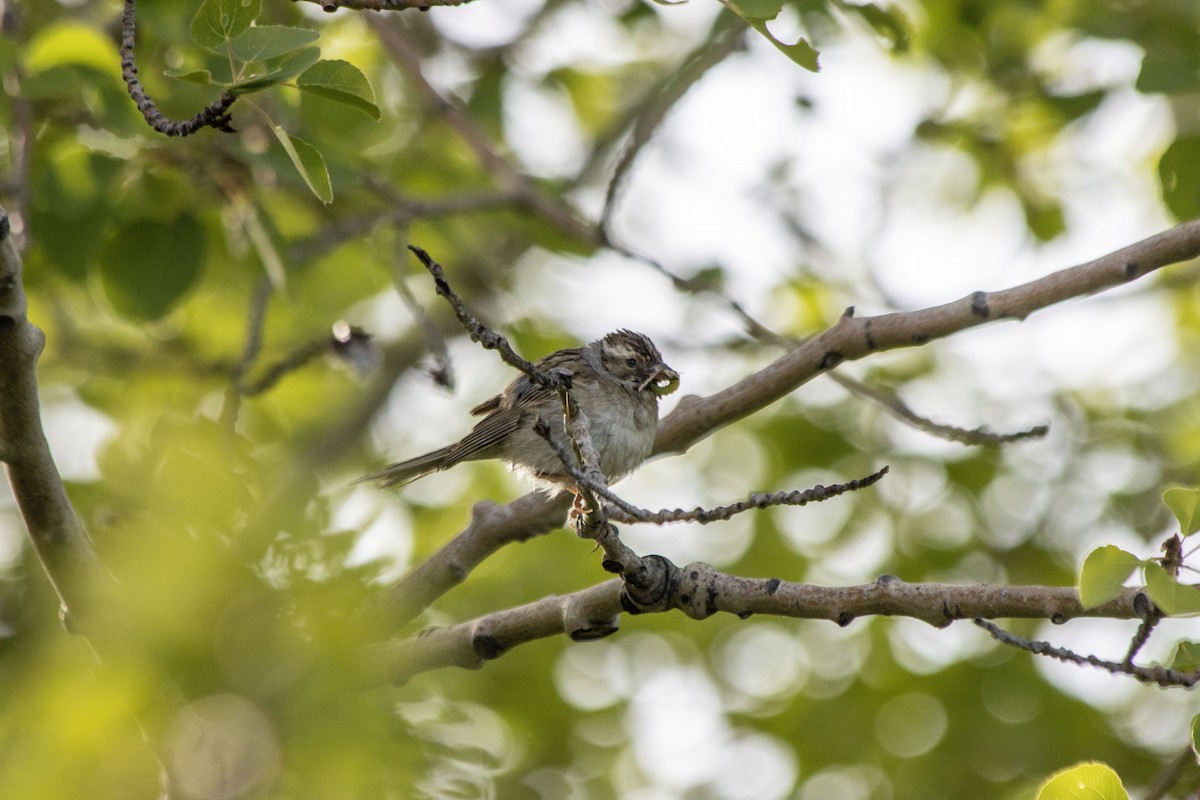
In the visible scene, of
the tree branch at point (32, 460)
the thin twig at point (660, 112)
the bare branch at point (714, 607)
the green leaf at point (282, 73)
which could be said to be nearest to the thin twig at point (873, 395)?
the thin twig at point (660, 112)

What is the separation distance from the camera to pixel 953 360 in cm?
908

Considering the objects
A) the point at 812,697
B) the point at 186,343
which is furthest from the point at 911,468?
the point at 186,343

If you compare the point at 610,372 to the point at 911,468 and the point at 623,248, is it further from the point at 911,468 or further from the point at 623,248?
the point at 911,468

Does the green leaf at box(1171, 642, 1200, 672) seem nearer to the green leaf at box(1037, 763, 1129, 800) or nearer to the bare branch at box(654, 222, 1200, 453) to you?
the green leaf at box(1037, 763, 1129, 800)

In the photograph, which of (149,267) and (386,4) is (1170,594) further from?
(149,267)

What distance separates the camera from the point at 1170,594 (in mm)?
2928

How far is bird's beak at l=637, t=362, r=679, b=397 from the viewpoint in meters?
6.55

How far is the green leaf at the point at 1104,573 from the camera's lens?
9.88ft

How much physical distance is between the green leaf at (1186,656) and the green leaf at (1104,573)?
0.25m

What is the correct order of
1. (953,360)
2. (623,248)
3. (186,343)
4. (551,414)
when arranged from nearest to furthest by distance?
(623,248) → (551,414) → (186,343) → (953,360)

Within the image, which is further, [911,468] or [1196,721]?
[911,468]

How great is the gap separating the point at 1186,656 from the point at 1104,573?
32cm

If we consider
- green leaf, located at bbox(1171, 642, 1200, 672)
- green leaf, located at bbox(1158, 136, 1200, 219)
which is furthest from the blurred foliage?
green leaf, located at bbox(1171, 642, 1200, 672)

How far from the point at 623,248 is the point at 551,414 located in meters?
1.24
